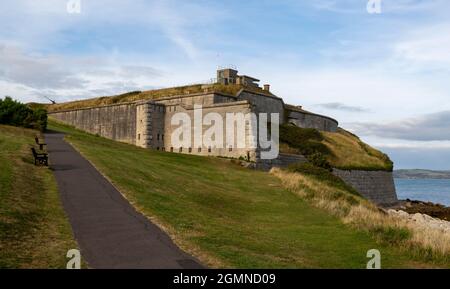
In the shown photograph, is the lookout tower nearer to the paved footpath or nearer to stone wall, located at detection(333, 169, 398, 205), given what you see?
stone wall, located at detection(333, 169, 398, 205)

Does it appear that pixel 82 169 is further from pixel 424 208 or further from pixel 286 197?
pixel 424 208

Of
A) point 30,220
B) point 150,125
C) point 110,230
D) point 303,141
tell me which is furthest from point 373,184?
point 30,220

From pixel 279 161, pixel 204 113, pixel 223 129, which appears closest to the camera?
pixel 223 129

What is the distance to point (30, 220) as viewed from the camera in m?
12.9

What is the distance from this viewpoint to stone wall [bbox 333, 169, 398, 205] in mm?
53372

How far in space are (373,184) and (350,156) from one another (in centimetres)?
453

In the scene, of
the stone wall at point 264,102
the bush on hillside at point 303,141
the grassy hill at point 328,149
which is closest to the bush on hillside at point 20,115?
the stone wall at point 264,102

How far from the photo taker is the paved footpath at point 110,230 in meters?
10.1

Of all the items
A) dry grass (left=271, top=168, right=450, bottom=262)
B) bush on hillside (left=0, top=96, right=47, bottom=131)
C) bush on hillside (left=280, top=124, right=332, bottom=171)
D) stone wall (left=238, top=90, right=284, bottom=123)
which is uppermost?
stone wall (left=238, top=90, right=284, bottom=123)

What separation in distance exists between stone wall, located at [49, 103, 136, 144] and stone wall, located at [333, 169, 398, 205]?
24.7 meters

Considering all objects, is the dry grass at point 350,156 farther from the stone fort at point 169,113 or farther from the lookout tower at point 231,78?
the lookout tower at point 231,78

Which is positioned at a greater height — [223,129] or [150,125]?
[150,125]

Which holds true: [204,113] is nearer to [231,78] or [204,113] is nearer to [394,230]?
[231,78]

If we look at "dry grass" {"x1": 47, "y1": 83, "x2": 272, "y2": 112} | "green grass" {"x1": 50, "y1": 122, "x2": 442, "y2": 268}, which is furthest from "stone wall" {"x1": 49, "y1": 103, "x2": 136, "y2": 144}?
"green grass" {"x1": 50, "y1": 122, "x2": 442, "y2": 268}
